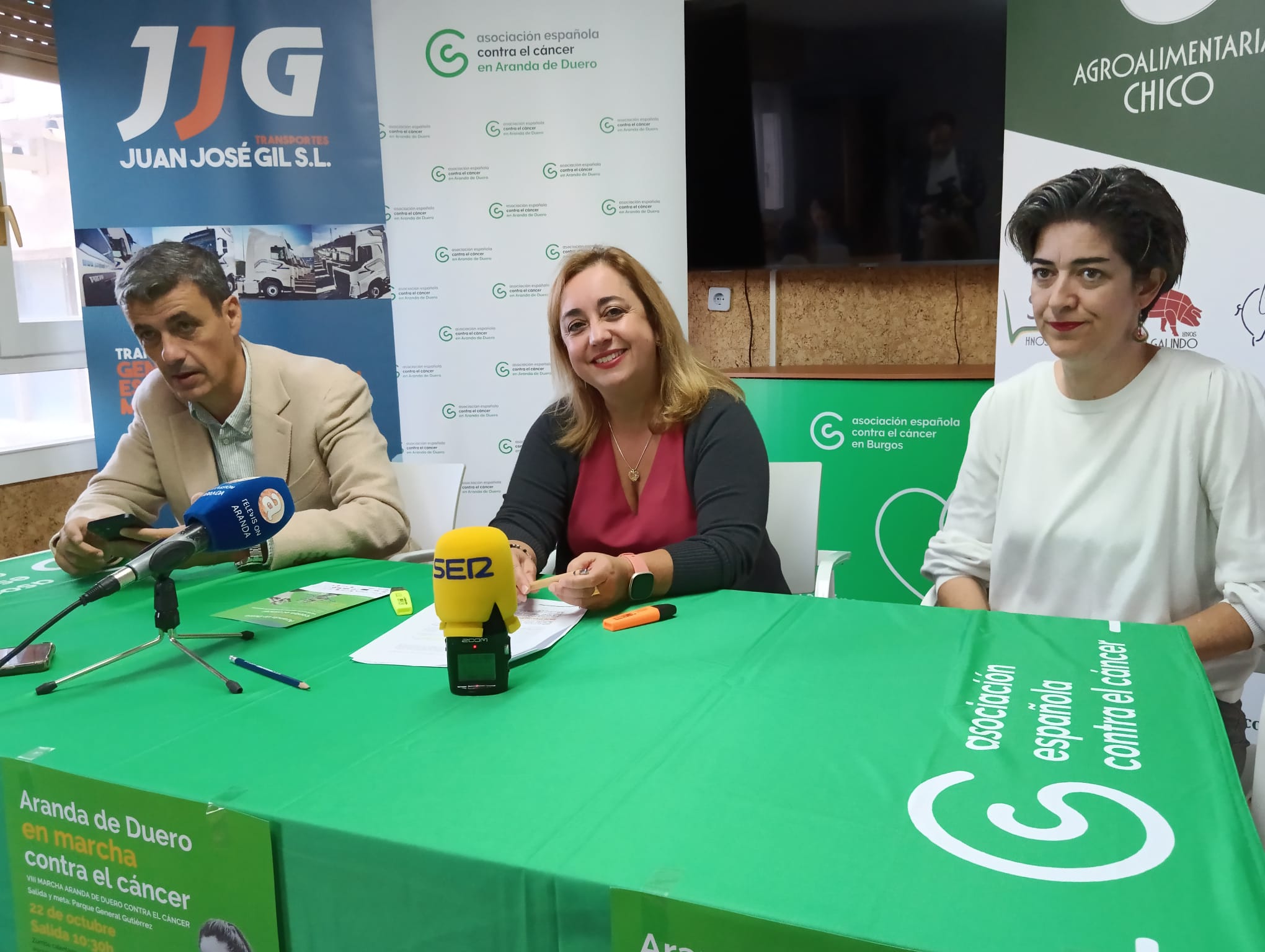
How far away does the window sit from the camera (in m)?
3.66

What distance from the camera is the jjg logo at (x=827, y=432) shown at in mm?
3666

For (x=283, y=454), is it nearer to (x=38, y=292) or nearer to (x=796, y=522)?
(x=796, y=522)

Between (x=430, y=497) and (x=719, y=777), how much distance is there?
174 centimetres

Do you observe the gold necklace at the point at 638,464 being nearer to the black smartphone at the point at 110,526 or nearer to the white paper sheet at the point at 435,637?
the white paper sheet at the point at 435,637

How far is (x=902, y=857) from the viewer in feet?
2.46

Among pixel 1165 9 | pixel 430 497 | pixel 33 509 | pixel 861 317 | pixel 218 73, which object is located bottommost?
pixel 33 509

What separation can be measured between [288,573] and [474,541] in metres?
0.87

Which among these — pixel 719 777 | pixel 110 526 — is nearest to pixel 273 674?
pixel 719 777

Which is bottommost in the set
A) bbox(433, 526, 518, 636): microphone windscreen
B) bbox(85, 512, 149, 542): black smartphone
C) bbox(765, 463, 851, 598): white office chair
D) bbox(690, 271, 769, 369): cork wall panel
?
bbox(765, 463, 851, 598): white office chair

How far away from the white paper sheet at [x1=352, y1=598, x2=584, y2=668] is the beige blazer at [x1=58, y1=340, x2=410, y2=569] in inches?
25.2

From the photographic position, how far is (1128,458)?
5.36 feet

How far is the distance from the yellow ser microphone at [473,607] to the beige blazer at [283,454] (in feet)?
3.14

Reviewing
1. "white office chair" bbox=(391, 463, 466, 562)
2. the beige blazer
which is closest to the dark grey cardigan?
the beige blazer

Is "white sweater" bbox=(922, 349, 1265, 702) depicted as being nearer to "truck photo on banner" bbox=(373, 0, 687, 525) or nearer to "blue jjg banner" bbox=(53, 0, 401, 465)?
"truck photo on banner" bbox=(373, 0, 687, 525)
